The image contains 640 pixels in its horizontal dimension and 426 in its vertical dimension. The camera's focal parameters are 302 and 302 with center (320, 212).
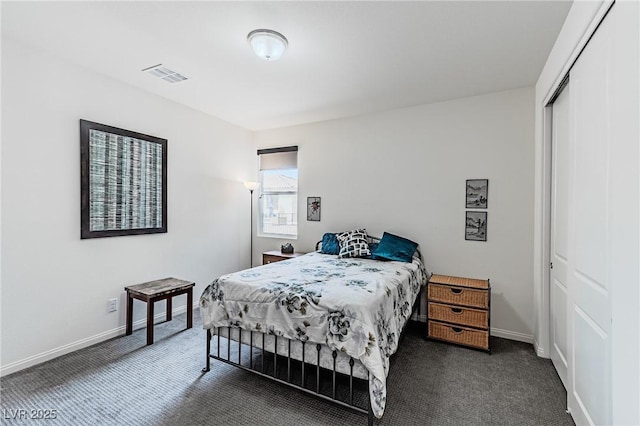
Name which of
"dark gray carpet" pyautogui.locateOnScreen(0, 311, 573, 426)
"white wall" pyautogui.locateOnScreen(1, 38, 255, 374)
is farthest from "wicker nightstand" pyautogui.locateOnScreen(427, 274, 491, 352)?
"white wall" pyautogui.locateOnScreen(1, 38, 255, 374)

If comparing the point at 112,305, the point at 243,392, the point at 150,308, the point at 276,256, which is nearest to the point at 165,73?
the point at 150,308

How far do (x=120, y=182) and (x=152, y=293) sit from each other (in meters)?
1.18

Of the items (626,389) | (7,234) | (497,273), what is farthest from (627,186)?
(7,234)

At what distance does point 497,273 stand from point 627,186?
2.24 meters

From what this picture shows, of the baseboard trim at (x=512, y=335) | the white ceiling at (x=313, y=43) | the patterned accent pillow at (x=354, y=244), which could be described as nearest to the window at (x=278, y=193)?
the patterned accent pillow at (x=354, y=244)

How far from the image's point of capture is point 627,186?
47.1 inches

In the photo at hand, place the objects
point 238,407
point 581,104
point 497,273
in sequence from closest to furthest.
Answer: point 581,104 → point 238,407 → point 497,273

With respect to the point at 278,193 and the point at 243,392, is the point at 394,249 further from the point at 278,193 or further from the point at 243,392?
the point at 278,193

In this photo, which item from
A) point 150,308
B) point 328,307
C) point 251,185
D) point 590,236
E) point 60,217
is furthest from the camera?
point 251,185

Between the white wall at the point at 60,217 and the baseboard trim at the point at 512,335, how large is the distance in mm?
3656

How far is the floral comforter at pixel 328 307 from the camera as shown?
5.89 ft

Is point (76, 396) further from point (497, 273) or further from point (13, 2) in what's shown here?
point (497, 273)

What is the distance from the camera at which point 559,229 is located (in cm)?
240

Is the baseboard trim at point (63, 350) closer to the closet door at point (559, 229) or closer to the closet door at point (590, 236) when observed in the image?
the closet door at point (590, 236)
